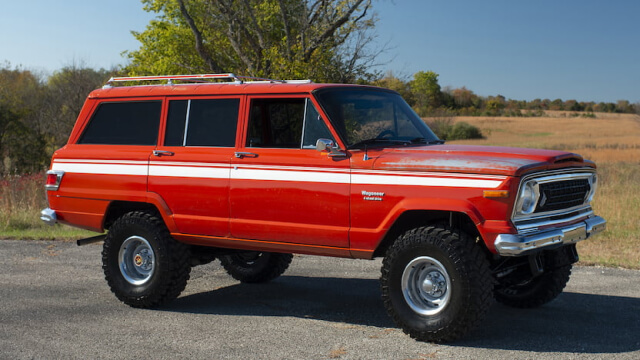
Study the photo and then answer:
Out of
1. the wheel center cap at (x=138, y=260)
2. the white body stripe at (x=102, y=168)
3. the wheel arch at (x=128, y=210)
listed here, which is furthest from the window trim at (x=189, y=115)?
the wheel center cap at (x=138, y=260)

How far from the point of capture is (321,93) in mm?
6578

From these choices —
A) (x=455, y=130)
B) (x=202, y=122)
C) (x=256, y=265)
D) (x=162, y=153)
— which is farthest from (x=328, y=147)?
(x=455, y=130)

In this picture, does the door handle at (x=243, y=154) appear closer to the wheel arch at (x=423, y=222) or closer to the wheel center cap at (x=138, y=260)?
the wheel arch at (x=423, y=222)

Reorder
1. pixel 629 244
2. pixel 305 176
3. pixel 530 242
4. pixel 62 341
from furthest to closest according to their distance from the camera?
pixel 629 244
pixel 305 176
pixel 62 341
pixel 530 242

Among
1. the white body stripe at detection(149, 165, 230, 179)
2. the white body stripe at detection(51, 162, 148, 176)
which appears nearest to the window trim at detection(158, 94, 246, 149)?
the white body stripe at detection(149, 165, 230, 179)

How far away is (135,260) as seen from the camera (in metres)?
7.61

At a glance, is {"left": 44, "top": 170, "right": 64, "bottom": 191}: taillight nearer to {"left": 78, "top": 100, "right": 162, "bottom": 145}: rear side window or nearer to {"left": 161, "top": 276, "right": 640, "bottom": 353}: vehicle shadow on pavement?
{"left": 78, "top": 100, "right": 162, "bottom": 145}: rear side window

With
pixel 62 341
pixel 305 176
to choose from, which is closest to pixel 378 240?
pixel 305 176

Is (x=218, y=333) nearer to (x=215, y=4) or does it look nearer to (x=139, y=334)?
(x=139, y=334)

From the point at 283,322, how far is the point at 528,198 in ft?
8.27

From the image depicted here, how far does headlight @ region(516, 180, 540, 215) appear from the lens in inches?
219

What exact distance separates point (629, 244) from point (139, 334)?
8193 mm

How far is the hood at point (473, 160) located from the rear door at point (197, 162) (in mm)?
1651

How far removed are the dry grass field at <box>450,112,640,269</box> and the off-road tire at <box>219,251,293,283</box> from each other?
4.18 meters
